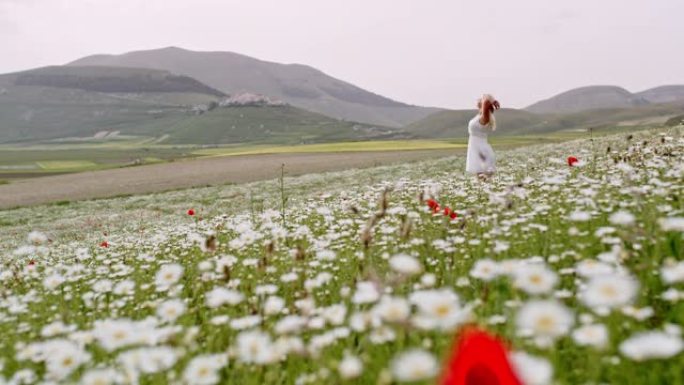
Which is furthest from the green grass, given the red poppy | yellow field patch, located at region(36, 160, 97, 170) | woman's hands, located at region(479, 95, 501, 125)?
the red poppy

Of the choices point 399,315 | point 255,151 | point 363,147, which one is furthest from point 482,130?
point 255,151

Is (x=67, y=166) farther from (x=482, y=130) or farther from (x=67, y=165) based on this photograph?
(x=482, y=130)

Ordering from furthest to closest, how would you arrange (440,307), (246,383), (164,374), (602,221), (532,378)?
(602,221) → (164,374) → (246,383) → (440,307) → (532,378)

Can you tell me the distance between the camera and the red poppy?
4.74ft

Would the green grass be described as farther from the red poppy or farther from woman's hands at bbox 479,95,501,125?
the red poppy

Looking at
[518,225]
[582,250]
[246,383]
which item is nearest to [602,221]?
[518,225]

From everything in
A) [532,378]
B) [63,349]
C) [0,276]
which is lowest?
[0,276]

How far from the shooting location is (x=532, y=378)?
192 cm

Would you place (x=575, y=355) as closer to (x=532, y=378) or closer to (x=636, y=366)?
(x=636, y=366)

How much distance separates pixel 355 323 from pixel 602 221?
4140 millimetres

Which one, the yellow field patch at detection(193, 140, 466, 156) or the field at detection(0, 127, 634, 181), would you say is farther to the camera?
the field at detection(0, 127, 634, 181)

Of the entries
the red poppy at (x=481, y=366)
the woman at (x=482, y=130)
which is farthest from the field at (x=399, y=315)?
the woman at (x=482, y=130)

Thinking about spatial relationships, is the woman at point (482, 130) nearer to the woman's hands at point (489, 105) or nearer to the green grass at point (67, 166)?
the woman's hands at point (489, 105)

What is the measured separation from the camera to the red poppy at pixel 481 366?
4.74 ft
